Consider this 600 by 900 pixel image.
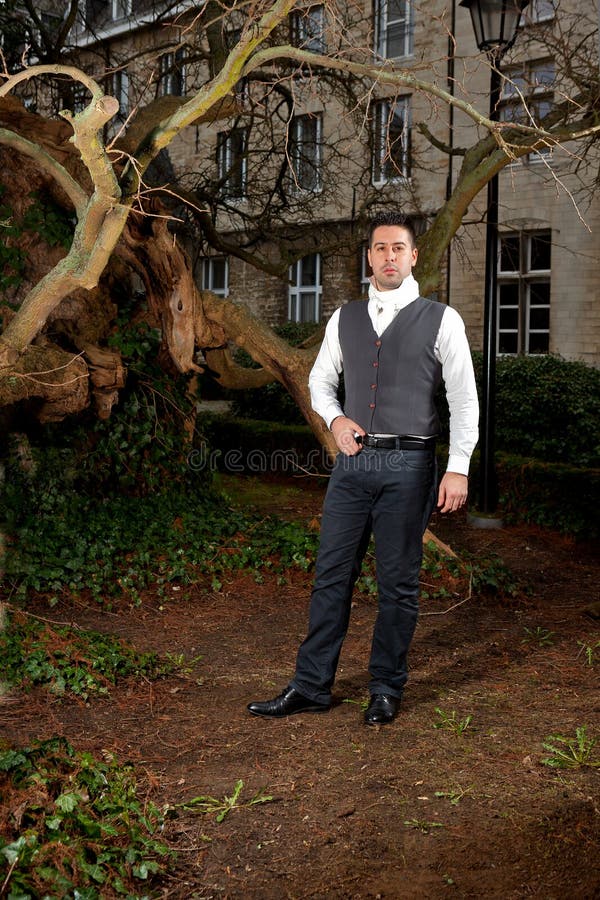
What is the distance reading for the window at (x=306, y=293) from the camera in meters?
24.5

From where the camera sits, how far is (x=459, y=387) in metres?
4.54

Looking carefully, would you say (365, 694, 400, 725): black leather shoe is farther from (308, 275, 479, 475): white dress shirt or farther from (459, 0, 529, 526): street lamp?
(459, 0, 529, 526): street lamp

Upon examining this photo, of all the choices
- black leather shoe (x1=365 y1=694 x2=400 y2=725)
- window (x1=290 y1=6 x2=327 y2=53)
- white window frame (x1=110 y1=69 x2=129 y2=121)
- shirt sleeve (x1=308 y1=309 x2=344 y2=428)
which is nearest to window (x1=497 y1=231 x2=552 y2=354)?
white window frame (x1=110 y1=69 x2=129 y2=121)

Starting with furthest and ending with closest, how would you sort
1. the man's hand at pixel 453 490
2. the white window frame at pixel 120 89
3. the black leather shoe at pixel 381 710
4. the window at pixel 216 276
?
the window at pixel 216 276
the white window frame at pixel 120 89
the black leather shoe at pixel 381 710
the man's hand at pixel 453 490

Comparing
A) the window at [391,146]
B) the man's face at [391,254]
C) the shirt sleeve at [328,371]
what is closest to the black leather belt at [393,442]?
the shirt sleeve at [328,371]

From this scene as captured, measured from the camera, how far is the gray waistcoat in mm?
4551

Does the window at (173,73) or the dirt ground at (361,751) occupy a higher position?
the window at (173,73)

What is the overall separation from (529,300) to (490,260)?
10.8 m

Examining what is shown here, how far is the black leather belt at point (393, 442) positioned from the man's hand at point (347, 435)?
1.8 inches

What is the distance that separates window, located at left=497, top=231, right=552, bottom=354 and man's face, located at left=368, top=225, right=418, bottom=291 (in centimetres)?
1583

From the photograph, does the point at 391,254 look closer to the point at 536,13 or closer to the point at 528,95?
the point at 528,95

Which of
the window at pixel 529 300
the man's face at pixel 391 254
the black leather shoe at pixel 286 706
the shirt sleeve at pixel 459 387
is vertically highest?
the window at pixel 529 300

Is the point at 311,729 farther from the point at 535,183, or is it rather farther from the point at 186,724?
the point at 535,183

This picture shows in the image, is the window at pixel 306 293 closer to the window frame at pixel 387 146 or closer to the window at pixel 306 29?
the window frame at pixel 387 146
